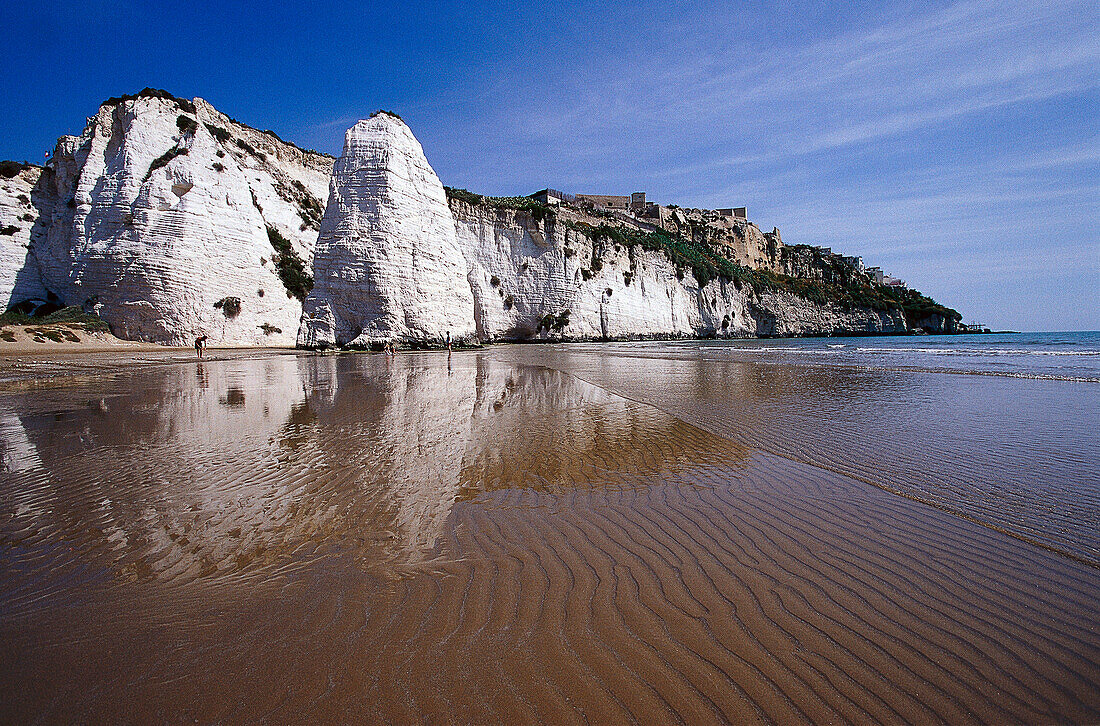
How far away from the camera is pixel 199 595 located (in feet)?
9.29

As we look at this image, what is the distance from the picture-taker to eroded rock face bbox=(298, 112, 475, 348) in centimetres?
2825

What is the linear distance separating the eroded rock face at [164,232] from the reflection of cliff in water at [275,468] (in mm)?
23581

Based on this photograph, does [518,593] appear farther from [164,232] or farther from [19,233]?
[19,233]

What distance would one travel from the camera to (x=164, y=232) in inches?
1160

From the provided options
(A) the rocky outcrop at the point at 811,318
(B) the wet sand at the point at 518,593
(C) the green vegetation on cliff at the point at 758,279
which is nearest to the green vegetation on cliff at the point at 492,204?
(C) the green vegetation on cliff at the point at 758,279

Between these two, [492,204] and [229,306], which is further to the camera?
[492,204]

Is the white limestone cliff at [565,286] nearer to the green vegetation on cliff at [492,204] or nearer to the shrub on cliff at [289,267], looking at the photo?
the green vegetation on cliff at [492,204]

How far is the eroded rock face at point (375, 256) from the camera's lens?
1112 inches

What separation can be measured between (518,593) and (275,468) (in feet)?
12.6

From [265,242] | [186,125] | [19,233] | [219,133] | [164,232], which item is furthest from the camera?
[219,133]

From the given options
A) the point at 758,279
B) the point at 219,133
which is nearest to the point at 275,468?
the point at 219,133

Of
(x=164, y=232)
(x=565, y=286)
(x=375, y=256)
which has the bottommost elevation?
(x=375, y=256)

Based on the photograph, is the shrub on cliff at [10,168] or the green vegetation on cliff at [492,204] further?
the green vegetation on cliff at [492,204]

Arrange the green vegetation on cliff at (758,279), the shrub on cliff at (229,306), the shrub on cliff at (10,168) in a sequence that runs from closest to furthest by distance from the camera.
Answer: the shrub on cliff at (229,306), the shrub on cliff at (10,168), the green vegetation on cliff at (758,279)
